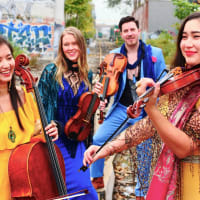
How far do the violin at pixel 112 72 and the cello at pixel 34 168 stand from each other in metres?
1.25

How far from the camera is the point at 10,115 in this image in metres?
2.00

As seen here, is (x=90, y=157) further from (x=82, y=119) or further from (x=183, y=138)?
(x=82, y=119)

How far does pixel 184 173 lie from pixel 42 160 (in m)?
1.02

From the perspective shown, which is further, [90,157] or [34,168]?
[34,168]

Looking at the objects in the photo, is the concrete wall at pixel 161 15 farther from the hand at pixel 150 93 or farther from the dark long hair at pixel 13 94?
the hand at pixel 150 93

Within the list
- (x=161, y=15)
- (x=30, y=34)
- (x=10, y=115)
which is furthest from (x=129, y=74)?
(x=161, y=15)

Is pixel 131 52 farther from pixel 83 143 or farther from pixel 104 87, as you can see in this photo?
pixel 83 143

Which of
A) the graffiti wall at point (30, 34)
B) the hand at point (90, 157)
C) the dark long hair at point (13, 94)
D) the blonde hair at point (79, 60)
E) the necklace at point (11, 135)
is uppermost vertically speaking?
the graffiti wall at point (30, 34)

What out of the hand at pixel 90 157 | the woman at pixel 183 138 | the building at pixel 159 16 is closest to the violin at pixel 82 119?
the hand at pixel 90 157

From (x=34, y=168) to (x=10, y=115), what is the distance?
394 mm

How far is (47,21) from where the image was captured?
15.1 metres

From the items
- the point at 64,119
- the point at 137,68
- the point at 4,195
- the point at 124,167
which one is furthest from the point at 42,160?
the point at 124,167

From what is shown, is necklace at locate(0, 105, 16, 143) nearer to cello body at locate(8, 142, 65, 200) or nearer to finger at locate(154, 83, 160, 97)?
cello body at locate(8, 142, 65, 200)

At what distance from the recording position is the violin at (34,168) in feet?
6.19
